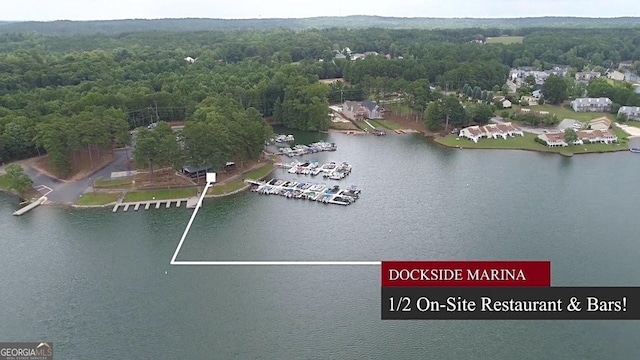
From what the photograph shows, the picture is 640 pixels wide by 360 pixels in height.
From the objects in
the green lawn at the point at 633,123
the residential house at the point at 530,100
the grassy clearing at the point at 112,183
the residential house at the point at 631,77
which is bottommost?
the green lawn at the point at 633,123

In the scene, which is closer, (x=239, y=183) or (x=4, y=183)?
(x=4, y=183)

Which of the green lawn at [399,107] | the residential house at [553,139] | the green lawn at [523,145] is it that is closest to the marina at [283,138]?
the green lawn at [523,145]

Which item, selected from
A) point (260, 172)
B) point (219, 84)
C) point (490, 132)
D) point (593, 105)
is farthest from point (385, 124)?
point (593, 105)

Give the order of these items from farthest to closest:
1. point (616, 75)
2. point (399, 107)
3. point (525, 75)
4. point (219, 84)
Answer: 1. point (525, 75)
2. point (616, 75)
3. point (399, 107)
4. point (219, 84)

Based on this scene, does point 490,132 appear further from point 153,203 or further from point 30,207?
point 30,207

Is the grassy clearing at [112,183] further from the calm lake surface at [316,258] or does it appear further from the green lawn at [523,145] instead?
the green lawn at [523,145]

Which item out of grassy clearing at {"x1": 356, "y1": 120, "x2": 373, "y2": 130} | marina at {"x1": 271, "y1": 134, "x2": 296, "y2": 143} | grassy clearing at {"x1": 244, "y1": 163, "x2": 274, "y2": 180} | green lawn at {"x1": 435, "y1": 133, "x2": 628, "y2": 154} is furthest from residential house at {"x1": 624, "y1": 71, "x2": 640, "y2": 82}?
grassy clearing at {"x1": 244, "y1": 163, "x2": 274, "y2": 180}
